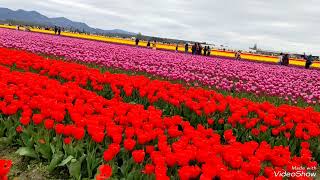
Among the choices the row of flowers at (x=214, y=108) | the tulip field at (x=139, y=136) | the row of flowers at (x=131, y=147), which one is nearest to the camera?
the row of flowers at (x=131, y=147)

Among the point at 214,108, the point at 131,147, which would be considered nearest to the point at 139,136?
the point at 131,147

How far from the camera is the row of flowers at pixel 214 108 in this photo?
9.06 metres

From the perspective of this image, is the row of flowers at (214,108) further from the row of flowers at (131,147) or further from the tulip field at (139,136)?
the row of flowers at (131,147)

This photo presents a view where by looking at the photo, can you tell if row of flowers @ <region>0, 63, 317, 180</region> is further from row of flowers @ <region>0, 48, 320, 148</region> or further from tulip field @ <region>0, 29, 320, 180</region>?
row of flowers @ <region>0, 48, 320, 148</region>

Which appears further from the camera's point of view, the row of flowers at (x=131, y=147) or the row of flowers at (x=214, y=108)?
the row of flowers at (x=214, y=108)

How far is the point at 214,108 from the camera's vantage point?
956 cm

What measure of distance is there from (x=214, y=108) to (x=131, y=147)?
12.7 feet

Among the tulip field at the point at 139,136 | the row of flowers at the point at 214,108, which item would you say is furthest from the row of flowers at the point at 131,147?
the row of flowers at the point at 214,108

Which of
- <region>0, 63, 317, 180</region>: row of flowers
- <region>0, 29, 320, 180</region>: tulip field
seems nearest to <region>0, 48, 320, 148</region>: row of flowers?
<region>0, 29, 320, 180</region>: tulip field

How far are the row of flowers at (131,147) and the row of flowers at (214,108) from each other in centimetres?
194

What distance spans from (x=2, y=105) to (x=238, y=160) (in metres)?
4.24

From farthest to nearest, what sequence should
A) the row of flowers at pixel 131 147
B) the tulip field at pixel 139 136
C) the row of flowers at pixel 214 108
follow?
the row of flowers at pixel 214 108 < the tulip field at pixel 139 136 < the row of flowers at pixel 131 147

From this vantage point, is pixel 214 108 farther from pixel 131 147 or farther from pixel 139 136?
pixel 131 147

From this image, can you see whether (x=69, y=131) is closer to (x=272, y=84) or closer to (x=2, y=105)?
(x=2, y=105)
